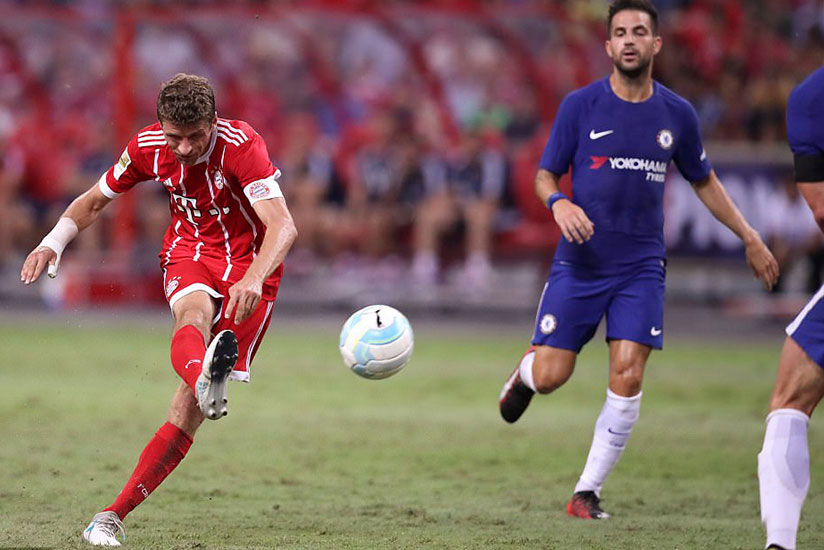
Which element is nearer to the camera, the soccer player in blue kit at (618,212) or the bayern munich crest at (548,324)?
the soccer player in blue kit at (618,212)

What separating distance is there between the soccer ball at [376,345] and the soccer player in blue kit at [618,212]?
1200 mm

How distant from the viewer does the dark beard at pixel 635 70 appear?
275 inches

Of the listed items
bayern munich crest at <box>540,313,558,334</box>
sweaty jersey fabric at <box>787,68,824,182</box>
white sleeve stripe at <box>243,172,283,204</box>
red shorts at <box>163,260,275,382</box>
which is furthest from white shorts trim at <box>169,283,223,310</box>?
sweaty jersey fabric at <box>787,68,824,182</box>

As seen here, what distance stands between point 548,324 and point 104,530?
284cm

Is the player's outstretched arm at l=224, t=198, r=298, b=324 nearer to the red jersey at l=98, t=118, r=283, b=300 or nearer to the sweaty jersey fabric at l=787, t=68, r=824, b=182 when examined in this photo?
the red jersey at l=98, t=118, r=283, b=300

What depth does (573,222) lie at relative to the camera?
666cm

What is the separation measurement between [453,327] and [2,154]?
7.07 metres

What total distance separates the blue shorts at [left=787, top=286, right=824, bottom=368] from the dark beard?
2.34m

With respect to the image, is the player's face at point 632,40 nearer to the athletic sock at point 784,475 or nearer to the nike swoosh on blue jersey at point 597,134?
the nike swoosh on blue jersey at point 597,134

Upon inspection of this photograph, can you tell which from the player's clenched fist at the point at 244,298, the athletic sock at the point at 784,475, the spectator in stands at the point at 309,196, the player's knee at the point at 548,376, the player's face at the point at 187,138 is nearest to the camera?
the athletic sock at the point at 784,475

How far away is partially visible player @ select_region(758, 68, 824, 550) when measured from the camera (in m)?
4.90

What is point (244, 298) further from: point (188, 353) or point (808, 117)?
point (808, 117)

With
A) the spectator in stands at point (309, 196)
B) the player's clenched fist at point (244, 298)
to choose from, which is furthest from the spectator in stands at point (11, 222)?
the player's clenched fist at point (244, 298)

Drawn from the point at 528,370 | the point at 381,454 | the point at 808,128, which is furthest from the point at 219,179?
the point at 381,454
